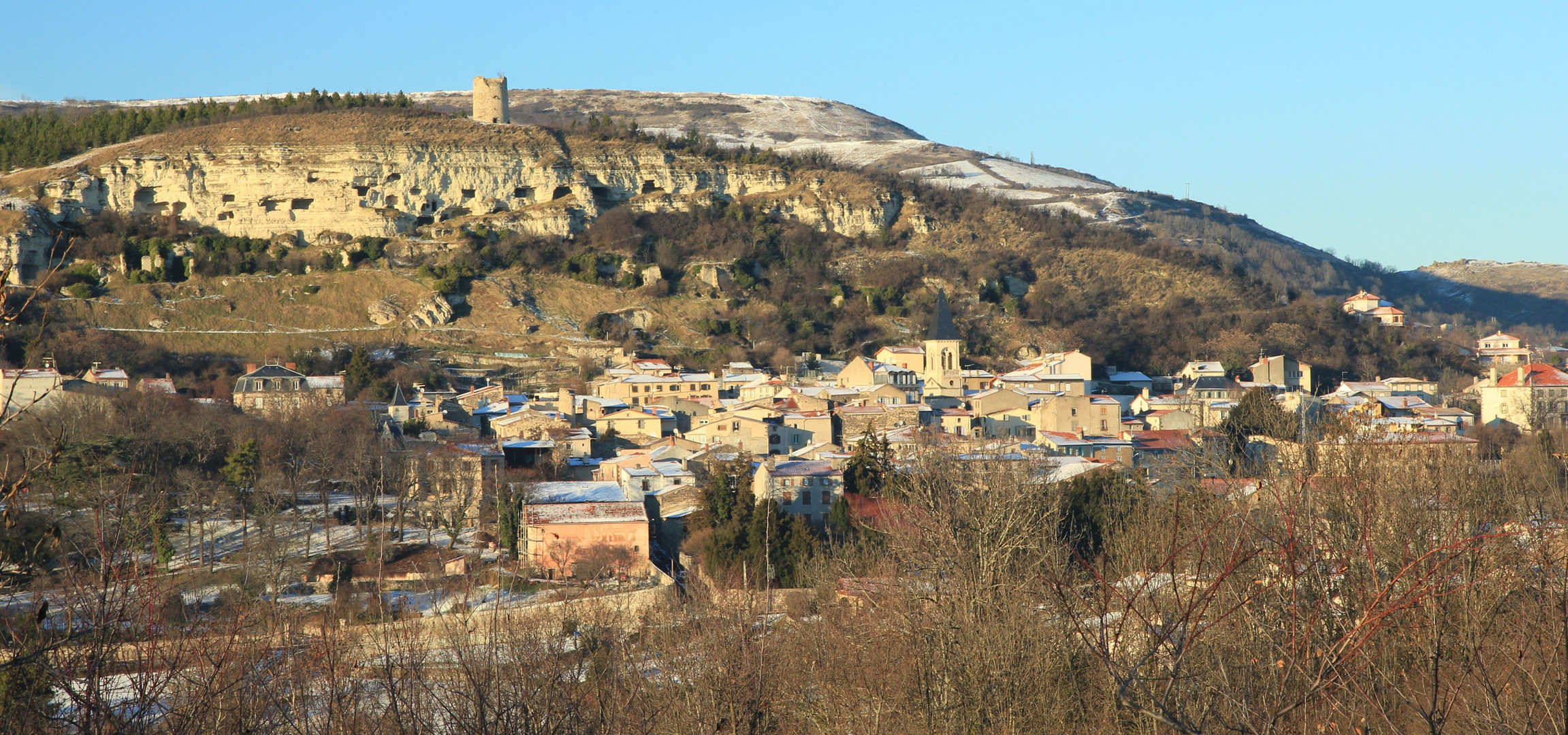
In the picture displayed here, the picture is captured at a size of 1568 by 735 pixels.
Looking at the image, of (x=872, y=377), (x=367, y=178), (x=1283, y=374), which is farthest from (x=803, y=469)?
(x=367, y=178)

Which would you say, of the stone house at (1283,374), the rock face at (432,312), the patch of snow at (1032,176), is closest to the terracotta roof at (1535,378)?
the stone house at (1283,374)

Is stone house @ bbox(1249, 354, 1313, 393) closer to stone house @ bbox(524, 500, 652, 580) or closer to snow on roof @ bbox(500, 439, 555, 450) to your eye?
snow on roof @ bbox(500, 439, 555, 450)

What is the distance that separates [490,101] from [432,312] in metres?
24.8

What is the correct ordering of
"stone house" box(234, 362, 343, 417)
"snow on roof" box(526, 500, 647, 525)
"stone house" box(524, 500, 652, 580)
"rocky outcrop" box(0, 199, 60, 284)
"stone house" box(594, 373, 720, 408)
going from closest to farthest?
"stone house" box(524, 500, 652, 580) < "snow on roof" box(526, 500, 647, 525) < "stone house" box(234, 362, 343, 417) < "stone house" box(594, 373, 720, 408) < "rocky outcrop" box(0, 199, 60, 284)

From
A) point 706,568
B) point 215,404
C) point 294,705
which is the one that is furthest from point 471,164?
point 294,705

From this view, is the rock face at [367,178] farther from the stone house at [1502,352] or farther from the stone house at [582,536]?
the stone house at [582,536]

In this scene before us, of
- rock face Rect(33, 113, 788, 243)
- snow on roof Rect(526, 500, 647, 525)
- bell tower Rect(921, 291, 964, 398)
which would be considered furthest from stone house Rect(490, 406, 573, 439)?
rock face Rect(33, 113, 788, 243)

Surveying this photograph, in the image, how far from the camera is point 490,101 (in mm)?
72750

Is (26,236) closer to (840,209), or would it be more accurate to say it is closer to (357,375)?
(357,375)

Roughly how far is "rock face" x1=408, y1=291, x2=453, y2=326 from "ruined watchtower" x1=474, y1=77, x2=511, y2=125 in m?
23.0

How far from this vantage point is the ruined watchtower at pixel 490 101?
72500 mm

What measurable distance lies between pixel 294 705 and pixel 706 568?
55.8ft

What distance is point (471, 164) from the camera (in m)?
64.9

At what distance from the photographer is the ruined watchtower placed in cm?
7250
